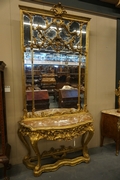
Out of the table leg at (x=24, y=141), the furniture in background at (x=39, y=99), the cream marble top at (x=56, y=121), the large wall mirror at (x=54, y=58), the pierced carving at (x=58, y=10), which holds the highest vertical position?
the pierced carving at (x=58, y=10)

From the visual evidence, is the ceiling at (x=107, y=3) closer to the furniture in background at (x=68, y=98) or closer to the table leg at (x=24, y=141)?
the furniture in background at (x=68, y=98)

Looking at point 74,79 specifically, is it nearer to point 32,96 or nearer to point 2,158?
point 32,96

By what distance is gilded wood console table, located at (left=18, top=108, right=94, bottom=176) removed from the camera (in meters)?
2.07

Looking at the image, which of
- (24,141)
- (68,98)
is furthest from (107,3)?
(24,141)

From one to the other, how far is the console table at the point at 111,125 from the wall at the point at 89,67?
12 cm

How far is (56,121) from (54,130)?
0.23 m

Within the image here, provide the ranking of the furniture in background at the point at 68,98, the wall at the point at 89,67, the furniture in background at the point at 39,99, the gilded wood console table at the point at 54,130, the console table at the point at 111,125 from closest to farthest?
the gilded wood console table at the point at 54,130
the wall at the point at 89,67
the furniture in background at the point at 39,99
the furniture in background at the point at 68,98
the console table at the point at 111,125

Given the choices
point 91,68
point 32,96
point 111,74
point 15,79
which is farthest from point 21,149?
point 111,74

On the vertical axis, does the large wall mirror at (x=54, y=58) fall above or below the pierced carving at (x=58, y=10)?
below

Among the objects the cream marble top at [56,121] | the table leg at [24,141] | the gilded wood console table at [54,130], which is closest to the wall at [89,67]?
the table leg at [24,141]

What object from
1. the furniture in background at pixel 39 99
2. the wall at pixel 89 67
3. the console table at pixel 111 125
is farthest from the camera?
the console table at pixel 111 125

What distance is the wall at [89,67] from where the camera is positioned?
2.25 metres

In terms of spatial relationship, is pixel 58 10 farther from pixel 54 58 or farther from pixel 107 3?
pixel 107 3

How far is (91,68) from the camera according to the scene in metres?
2.86
